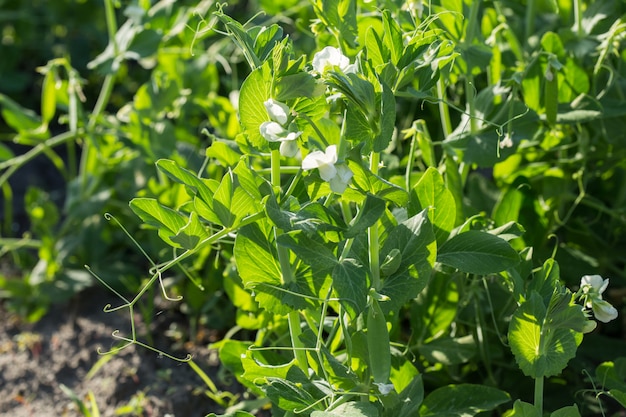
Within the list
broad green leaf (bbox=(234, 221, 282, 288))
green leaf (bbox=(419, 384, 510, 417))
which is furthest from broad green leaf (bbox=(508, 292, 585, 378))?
broad green leaf (bbox=(234, 221, 282, 288))

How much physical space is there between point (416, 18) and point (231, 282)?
530mm

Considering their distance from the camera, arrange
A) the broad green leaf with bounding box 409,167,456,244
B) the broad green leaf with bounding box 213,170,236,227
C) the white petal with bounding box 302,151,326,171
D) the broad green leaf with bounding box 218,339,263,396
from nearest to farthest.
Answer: the white petal with bounding box 302,151,326,171, the broad green leaf with bounding box 213,170,236,227, the broad green leaf with bounding box 409,167,456,244, the broad green leaf with bounding box 218,339,263,396

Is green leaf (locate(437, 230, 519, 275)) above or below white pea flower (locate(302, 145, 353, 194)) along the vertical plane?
below

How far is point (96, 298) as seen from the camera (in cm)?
205

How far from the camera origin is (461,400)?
1.24 meters

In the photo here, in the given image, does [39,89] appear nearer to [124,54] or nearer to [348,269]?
[124,54]

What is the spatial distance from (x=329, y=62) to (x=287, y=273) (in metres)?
0.28

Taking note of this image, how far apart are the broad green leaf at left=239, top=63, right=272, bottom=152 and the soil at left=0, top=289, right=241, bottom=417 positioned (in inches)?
26.1

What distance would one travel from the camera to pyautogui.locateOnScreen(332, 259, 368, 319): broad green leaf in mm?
1048

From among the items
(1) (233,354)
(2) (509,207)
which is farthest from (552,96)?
(1) (233,354)

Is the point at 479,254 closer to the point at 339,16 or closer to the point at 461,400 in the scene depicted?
the point at 461,400

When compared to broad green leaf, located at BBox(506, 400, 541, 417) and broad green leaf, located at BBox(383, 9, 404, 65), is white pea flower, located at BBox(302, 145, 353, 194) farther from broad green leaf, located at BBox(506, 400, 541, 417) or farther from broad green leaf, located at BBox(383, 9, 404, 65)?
broad green leaf, located at BBox(506, 400, 541, 417)

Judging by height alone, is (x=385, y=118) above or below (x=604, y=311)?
above

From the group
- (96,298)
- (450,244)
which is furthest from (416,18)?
(96,298)
